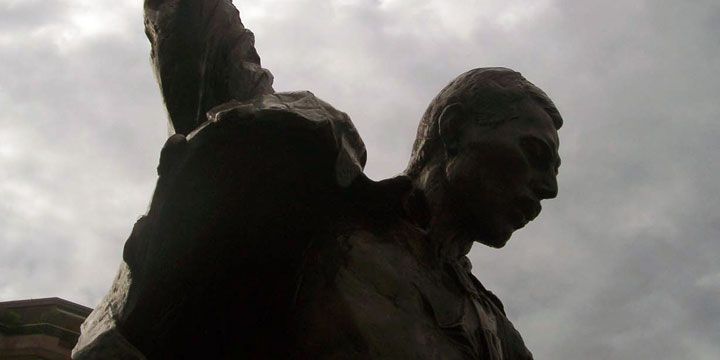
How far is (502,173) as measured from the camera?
10.2ft

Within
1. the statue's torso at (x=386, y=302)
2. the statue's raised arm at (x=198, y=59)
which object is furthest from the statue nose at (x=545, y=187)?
the statue's raised arm at (x=198, y=59)

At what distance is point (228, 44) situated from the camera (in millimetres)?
3012

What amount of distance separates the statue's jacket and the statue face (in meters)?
0.31

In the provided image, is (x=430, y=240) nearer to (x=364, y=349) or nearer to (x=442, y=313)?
(x=442, y=313)

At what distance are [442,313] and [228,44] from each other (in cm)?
127

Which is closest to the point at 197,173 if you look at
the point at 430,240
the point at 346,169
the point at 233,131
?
the point at 233,131

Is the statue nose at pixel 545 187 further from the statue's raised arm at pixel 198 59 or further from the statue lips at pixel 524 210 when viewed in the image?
the statue's raised arm at pixel 198 59

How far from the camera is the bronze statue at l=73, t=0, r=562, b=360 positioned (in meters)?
2.35

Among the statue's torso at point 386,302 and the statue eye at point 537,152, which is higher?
the statue eye at point 537,152

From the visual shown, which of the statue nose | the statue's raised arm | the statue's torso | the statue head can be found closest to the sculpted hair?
the statue head

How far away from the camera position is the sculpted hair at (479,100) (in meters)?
3.26

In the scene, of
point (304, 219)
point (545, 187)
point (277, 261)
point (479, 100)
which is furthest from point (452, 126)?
point (277, 261)

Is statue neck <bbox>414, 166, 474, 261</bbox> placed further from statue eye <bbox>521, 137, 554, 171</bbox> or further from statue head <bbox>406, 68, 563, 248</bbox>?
statue eye <bbox>521, 137, 554, 171</bbox>

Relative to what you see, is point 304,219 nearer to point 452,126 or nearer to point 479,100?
point 452,126
